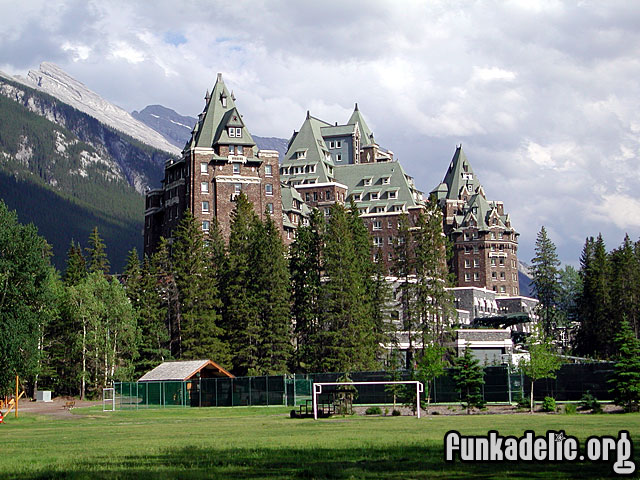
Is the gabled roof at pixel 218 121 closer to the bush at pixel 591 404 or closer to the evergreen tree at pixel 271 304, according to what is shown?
the evergreen tree at pixel 271 304

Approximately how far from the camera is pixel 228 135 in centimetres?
13300

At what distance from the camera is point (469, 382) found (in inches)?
2331

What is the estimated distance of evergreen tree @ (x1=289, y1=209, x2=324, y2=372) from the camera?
93000mm

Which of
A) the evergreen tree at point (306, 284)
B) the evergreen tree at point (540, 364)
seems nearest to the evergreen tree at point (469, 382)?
the evergreen tree at point (540, 364)

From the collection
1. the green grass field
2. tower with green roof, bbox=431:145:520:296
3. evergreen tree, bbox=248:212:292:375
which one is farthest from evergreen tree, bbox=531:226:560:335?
the green grass field

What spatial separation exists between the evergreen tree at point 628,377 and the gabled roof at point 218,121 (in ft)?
287

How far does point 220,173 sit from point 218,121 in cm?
990

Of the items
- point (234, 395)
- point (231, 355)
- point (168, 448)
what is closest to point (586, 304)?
point (231, 355)

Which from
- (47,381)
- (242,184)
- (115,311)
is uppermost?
(242,184)

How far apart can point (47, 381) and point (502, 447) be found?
8468 centimetres

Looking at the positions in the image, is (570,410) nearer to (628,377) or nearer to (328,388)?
(628,377)

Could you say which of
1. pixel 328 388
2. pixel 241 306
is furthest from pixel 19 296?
pixel 241 306

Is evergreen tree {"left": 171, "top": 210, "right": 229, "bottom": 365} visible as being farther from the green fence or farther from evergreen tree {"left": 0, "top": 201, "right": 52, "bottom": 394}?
evergreen tree {"left": 0, "top": 201, "right": 52, "bottom": 394}

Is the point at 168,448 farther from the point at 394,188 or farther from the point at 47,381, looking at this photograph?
the point at 394,188
